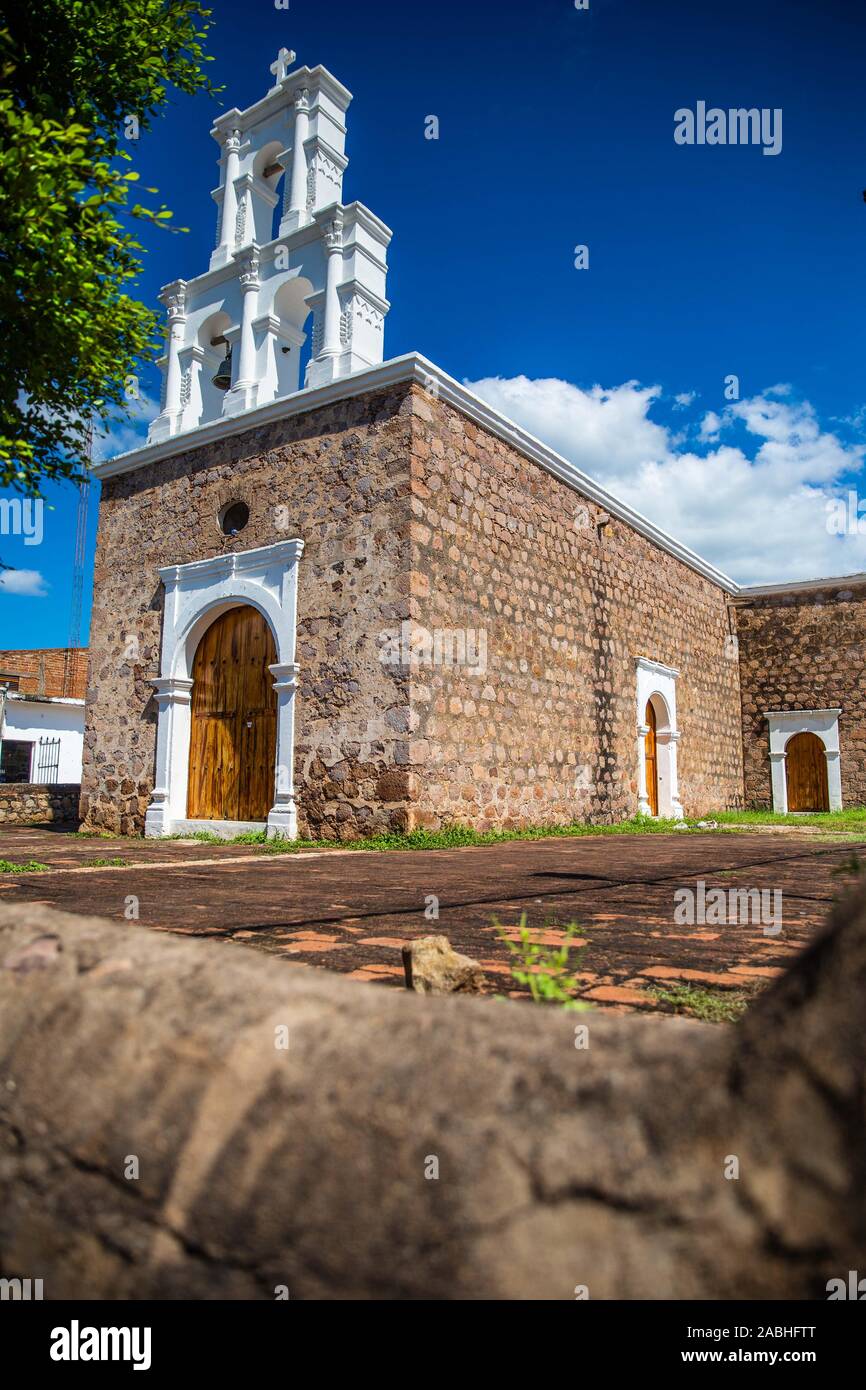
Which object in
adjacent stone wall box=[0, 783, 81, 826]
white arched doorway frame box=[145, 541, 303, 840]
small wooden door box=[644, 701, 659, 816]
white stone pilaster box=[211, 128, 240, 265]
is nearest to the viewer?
white arched doorway frame box=[145, 541, 303, 840]

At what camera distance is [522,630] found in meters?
9.70

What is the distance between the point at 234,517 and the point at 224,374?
2568 millimetres

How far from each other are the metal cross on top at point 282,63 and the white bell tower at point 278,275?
1 cm

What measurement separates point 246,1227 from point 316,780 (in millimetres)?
7683

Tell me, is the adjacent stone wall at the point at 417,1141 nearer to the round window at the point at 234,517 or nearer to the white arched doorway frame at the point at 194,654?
the white arched doorway frame at the point at 194,654

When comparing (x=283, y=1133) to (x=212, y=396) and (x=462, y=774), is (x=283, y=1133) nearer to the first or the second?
(x=462, y=774)

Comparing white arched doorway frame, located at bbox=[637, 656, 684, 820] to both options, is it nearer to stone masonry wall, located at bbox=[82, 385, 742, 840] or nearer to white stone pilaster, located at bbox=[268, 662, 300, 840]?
stone masonry wall, located at bbox=[82, 385, 742, 840]

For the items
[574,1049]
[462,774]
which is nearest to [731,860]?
[462,774]

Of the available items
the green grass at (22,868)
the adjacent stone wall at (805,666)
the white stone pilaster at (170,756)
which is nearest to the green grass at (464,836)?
the white stone pilaster at (170,756)

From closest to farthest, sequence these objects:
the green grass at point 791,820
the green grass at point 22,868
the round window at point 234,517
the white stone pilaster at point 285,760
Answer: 1. the green grass at point 22,868
2. the white stone pilaster at point 285,760
3. the round window at point 234,517
4. the green grass at point 791,820

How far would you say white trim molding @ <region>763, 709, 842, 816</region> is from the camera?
52.7 ft

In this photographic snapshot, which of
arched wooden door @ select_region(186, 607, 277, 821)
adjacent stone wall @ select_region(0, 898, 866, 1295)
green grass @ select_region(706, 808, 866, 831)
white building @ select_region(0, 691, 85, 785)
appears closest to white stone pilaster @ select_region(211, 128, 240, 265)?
arched wooden door @ select_region(186, 607, 277, 821)

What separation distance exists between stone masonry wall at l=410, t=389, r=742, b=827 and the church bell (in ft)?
12.4

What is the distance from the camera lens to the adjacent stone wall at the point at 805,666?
1602 cm
